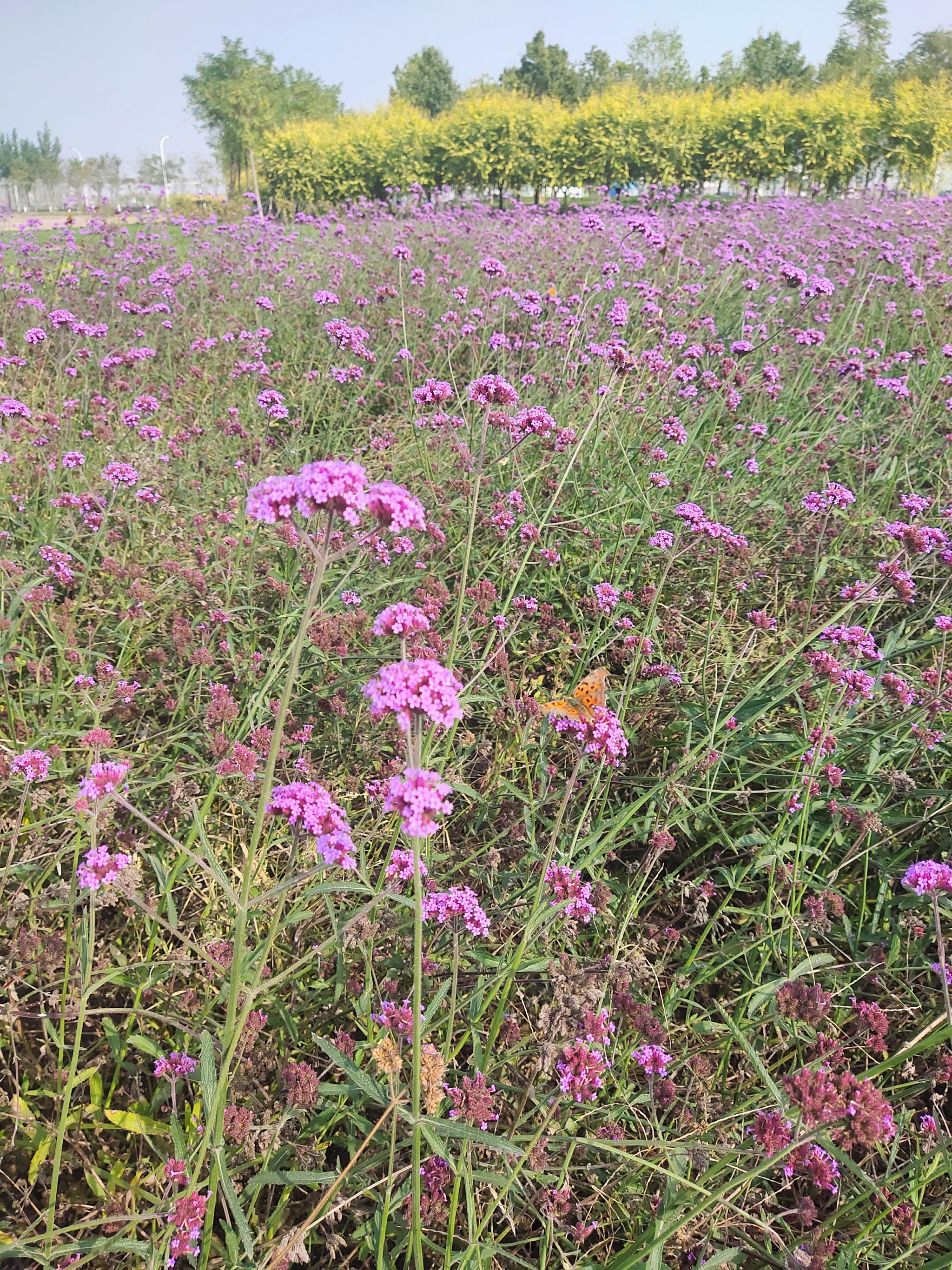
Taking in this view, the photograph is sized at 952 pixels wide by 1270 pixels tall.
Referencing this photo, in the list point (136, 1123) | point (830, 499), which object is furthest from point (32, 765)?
point (830, 499)

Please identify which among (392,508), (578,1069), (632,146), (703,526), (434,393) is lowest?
(578,1069)

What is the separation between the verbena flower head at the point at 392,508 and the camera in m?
1.41

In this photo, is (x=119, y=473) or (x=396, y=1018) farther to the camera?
(x=119, y=473)

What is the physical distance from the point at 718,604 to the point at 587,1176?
265 cm

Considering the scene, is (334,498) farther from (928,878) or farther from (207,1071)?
(928,878)

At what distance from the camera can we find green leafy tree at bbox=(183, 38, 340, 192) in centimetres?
3756

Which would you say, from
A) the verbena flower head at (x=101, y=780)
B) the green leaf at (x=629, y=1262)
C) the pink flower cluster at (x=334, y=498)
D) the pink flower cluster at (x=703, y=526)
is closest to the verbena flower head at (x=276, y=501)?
the pink flower cluster at (x=334, y=498)

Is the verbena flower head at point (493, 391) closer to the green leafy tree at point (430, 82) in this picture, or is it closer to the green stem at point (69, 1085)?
the green stem at point (69, 1085)

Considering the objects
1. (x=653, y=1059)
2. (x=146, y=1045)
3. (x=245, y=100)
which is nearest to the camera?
(x=653, y=1059)

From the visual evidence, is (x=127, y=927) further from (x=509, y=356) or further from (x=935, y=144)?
(x=935, y=144)

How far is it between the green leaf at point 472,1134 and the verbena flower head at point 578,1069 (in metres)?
0.14

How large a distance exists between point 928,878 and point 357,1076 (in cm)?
130

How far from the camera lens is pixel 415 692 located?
1.27 meters

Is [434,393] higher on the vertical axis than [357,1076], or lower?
higher
